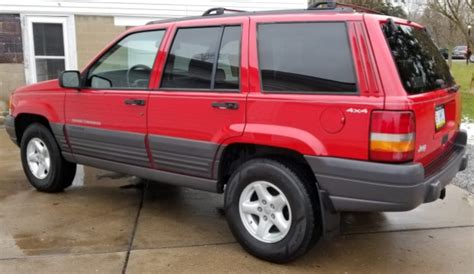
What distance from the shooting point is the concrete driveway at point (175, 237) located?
372 centimetres

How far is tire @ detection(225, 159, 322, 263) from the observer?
3494mm

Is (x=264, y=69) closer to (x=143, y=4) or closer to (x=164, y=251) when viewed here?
(x=164, y=251)

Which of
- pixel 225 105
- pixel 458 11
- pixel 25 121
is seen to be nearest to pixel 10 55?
pixel 25 121

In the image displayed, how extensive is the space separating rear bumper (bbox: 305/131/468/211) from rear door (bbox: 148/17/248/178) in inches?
29.1

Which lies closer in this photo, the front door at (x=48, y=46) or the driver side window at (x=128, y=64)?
the driver side window at (x=128, y=64)

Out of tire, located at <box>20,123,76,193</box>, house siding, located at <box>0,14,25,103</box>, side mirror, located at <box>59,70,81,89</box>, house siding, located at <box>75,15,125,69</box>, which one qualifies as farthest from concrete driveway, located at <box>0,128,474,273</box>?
house siding, located at <box>0,14,25,103</box>

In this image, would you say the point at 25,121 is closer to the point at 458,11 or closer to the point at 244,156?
the point at 244,156

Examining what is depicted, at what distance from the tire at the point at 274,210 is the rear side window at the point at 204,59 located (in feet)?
2.28

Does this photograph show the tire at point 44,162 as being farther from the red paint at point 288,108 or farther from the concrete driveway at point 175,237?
the red paint at point 288,108

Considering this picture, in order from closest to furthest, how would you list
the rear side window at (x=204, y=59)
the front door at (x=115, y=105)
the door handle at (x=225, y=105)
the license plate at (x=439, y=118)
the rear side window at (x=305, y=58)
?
1. the rear side window at (x=305, y=58)
2. the license plate at (x=439, y=118)
3. the door handle at (x=225, y=105)
4. the rear side window at (x=204, y=59)
5. the front door at (x=115, y=105)

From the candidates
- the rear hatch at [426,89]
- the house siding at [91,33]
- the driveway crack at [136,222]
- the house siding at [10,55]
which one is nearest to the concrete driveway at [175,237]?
the driveway crack at [136,222]

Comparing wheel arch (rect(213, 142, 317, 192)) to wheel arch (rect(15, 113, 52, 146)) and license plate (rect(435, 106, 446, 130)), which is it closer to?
license plate (rect(435, 106, 446, 130))

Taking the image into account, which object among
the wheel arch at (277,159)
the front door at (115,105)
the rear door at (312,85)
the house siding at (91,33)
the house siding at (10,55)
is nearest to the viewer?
the rear door at (312,85)

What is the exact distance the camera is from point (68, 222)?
4609mm
